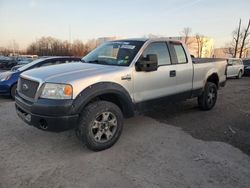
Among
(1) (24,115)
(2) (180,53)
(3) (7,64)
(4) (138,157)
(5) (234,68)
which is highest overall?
(2) (180,53)

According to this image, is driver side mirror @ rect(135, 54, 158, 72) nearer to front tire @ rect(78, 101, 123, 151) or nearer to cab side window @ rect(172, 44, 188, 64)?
front tire @ rect(78, 101, 123, 151)

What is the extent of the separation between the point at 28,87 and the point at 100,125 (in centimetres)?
135

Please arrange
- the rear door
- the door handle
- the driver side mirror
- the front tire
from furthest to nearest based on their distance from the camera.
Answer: the door handle → the rear door → the driver side mirror → the front tire

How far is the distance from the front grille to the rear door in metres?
1.72

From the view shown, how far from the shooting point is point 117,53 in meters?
5.17

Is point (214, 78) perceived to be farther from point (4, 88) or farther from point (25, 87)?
point (4, 88)

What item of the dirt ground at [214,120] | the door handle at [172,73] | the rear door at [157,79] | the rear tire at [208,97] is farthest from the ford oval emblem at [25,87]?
the rear tire at [208,97]

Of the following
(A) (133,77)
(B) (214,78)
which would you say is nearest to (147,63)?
(A) (133,77)

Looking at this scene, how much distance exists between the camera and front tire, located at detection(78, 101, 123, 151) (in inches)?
161

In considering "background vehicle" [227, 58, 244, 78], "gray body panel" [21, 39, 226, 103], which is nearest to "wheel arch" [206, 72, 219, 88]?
"gray body panel" [21, 39, 226, 103]

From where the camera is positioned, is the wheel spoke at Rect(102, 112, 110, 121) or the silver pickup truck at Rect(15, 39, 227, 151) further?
the wheel spoke at Rect(102, 112, 110, 121)

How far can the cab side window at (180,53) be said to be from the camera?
19.3ft

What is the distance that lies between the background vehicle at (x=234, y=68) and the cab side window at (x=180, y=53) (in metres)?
13.4

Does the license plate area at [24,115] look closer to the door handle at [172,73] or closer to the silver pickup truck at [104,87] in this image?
the silver pickup truck at [104,87]
